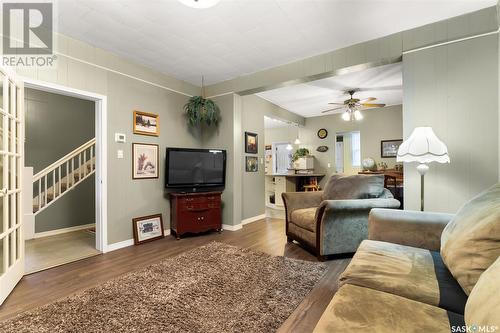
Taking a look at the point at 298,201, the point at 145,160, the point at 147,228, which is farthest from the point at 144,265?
the point at 298,201

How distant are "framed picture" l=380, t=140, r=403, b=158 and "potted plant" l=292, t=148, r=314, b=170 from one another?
5.99 ft

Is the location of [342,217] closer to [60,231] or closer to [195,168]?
[195,168]

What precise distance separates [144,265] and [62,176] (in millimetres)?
3037

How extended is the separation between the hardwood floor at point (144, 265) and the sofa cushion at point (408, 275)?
59 centimetres

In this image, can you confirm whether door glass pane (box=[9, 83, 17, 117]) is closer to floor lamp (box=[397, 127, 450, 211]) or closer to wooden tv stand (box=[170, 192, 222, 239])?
wooden tv stand (box=[170, 192, 222, 239])

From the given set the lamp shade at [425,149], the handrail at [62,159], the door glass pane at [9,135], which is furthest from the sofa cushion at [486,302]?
the handrail at [62,159]

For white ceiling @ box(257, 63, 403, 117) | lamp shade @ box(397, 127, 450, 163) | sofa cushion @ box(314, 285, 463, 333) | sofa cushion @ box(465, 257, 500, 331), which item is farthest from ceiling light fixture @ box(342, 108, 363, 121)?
sofa cushion @ box(465, 257, 500, 331)

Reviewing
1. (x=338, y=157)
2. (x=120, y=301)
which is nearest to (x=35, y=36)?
(x=120, y=301)

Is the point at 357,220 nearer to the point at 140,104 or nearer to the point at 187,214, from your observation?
the point at 187,214

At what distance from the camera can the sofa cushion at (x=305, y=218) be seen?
2839 millimetres

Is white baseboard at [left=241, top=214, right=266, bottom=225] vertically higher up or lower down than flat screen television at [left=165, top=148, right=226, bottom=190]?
lower down

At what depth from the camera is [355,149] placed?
22.4ft

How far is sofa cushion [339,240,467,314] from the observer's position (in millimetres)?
1017

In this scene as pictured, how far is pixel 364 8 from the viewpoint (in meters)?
2.34
